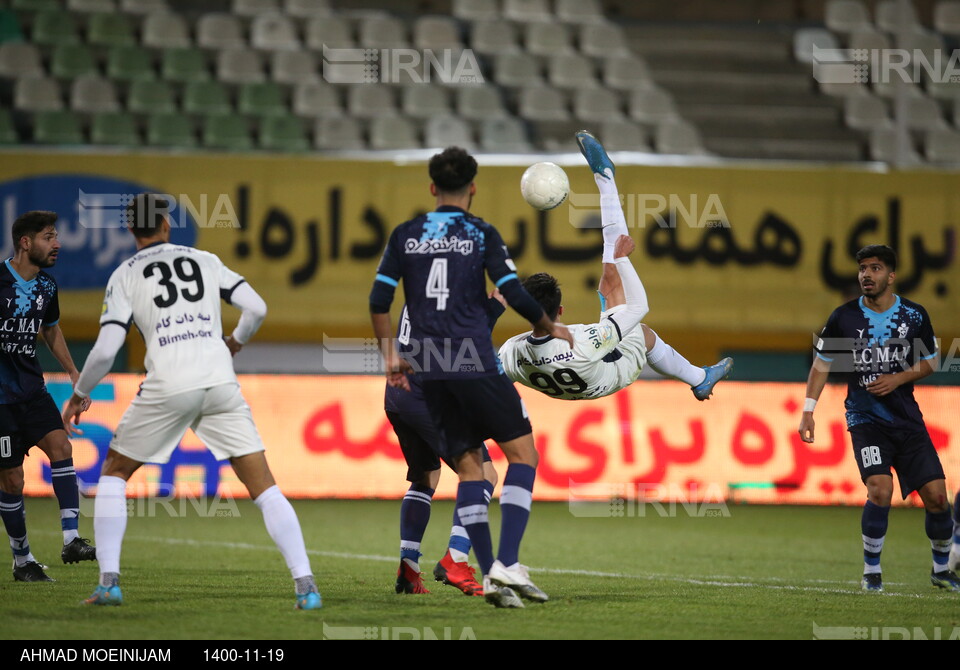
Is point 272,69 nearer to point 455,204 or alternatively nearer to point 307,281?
point 307,281

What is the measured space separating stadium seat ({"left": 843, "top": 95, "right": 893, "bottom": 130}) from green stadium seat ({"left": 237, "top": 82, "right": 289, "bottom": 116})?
9131mm

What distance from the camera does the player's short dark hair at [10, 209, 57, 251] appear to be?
25.2 ft

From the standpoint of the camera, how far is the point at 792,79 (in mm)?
20531

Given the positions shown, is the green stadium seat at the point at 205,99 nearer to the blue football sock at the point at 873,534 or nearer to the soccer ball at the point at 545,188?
the soccer ball at the point at 545,188

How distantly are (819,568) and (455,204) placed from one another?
14.8ft

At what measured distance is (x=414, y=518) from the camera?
742cm

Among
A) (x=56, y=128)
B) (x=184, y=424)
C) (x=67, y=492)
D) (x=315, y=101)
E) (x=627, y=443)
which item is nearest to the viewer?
(x=184, y=424)

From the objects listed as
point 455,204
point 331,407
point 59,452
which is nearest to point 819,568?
point 455,204

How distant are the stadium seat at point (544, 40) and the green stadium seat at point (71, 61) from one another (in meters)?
→ 6.89

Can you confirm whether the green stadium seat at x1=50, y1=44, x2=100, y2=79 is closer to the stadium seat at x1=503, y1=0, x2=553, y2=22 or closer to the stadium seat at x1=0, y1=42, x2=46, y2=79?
the stadium seat at x1=0, y1=42, x2=46, y2=79

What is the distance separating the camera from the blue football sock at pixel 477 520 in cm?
657

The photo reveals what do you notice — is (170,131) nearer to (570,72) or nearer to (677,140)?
(570,72)

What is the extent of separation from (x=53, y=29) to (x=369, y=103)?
481cm

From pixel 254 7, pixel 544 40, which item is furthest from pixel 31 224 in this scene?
pixel 544 40
